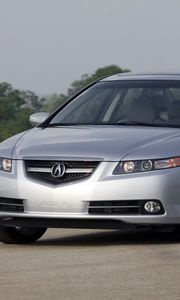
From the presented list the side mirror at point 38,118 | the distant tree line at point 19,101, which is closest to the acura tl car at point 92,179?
the side mirror at point 38,118

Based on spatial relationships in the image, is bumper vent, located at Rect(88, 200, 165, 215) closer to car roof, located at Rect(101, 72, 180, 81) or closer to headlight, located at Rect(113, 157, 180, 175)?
headlight, located at Rect(113, 157, 180, 175)

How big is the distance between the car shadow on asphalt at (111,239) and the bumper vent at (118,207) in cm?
42

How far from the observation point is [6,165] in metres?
10.4

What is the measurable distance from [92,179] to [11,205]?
30.9 inches

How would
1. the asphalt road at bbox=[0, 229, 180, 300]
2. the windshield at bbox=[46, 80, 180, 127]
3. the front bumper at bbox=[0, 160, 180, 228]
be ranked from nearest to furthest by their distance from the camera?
the asphalt road at bbox=[0, 229, 180, 300] < the front bumper at bbox=[0, 160, 180, 228] < the windshield at bbox=[46, 80, 180, 127]

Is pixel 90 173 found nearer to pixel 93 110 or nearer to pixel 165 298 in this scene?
pixel 93 110

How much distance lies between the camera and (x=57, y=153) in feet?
33.4

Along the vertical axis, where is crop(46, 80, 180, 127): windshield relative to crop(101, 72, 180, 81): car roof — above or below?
below

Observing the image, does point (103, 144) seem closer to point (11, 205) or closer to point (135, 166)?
point (135, 166)

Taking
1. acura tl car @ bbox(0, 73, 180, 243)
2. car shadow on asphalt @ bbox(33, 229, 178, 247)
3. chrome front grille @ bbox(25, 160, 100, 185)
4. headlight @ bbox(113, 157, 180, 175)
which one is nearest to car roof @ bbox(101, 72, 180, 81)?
acura tl car @ bbox(0, 73, 180, 243)

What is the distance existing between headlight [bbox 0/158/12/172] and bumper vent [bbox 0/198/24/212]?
25 cm

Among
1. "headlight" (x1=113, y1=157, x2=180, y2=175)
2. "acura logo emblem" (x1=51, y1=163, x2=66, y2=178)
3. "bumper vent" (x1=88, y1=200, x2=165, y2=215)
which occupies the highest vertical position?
"headlight" (x1=113, y1=157, x2=180, y2=175)

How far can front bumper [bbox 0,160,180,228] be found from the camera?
9.95 metres

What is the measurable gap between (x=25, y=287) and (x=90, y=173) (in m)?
2.18
